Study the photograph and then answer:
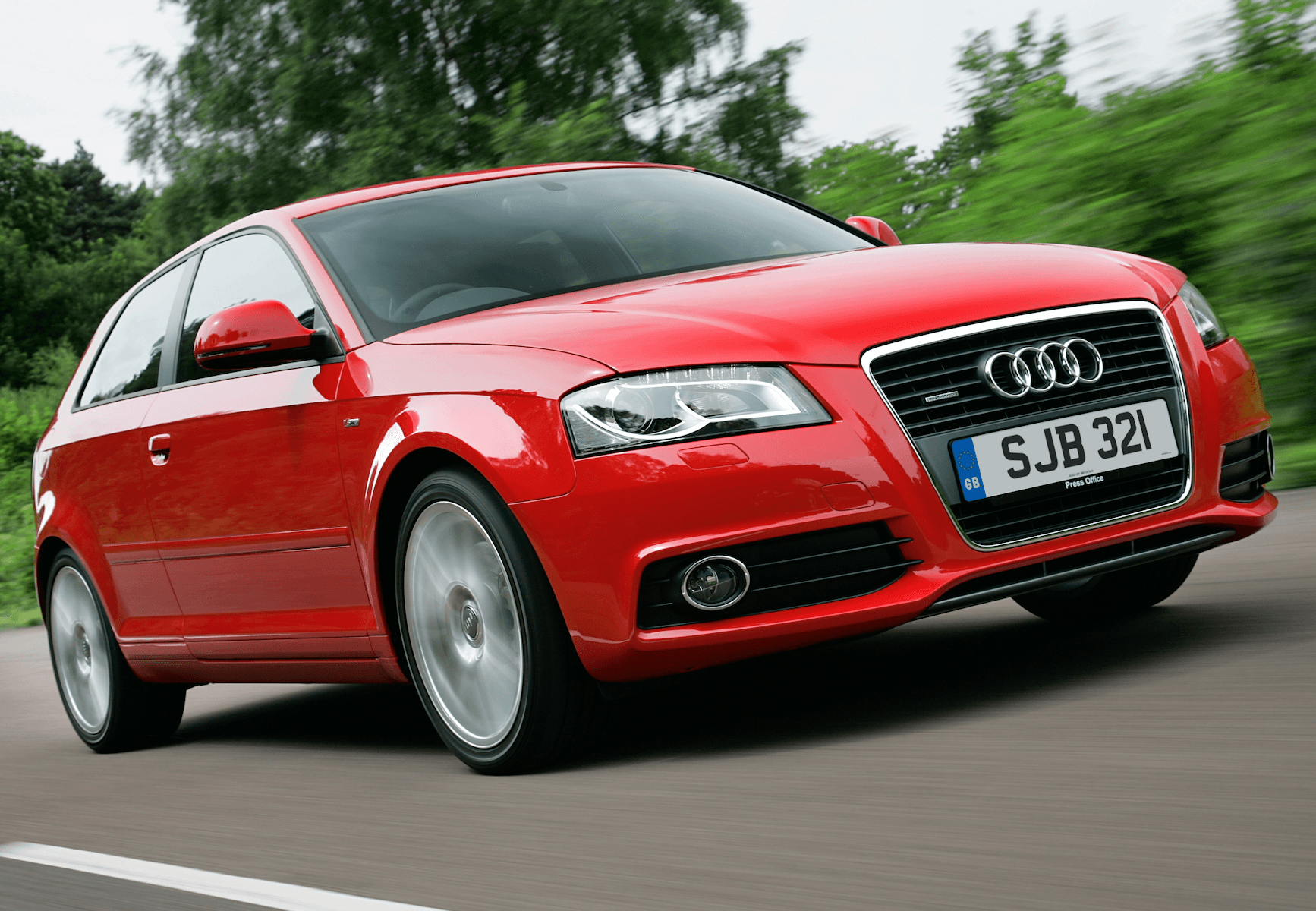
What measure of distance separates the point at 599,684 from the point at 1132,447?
1.35 metres

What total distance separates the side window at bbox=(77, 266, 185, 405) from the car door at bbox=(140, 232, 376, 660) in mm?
212

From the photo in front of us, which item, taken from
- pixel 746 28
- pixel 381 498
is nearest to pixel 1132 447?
pixel 381 498

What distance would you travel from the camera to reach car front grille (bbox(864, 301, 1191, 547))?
374cm

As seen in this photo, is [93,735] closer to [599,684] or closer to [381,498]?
[381,498]

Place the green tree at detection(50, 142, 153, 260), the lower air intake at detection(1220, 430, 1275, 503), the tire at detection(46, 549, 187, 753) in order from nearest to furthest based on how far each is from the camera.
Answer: the lower air intake at detection(1220, 430, 1275, 503)
the tire at detection(46, 549, 187, 753)
the green tree at detection(50, 142, 153, 260)

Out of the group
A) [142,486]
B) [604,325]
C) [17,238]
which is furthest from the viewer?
[17,238]

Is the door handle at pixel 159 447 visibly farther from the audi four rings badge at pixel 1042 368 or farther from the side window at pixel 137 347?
the audi four rings badge at pixel 1042 368

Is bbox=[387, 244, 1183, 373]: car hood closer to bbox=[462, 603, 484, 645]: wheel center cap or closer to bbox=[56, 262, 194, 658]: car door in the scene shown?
bbox=[462, 603, 484, 645]: wheel center cap

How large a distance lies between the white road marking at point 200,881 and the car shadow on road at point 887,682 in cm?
101

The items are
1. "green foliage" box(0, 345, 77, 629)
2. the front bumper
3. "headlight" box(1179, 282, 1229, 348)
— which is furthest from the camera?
"green foliage" box(0, 345, 77, 629)

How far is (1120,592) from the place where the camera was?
16.5 ft

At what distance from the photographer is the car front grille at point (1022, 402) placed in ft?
12.3

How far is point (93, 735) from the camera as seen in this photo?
621cm

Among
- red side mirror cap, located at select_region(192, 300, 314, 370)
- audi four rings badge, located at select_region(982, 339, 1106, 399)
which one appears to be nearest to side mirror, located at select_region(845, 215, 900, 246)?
audi four rings badge, located at select_region(982, 339, 1106, 399)
